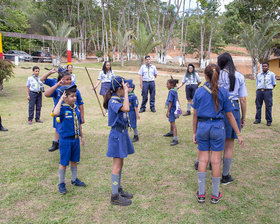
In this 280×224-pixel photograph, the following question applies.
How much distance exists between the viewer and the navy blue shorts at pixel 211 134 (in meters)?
3.41

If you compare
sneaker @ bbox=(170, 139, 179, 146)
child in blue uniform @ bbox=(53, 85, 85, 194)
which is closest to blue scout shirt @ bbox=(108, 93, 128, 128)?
child in blue uniform @ bbox=(53, 85, 85, 194)

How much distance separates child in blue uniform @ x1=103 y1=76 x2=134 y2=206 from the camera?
11.4ft

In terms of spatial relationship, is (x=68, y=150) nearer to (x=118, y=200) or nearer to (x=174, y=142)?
(x=118, y=200)

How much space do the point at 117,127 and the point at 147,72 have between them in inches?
246

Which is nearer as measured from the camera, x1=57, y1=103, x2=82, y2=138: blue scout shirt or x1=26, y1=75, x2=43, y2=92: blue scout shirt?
x1=57, y1=103, x2=82, y2=138: blue scout shirt

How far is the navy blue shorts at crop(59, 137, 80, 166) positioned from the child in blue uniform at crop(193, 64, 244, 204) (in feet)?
5.75

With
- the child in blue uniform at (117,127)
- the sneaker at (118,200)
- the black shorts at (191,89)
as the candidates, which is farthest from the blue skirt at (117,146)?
the black shorts at (191,89)

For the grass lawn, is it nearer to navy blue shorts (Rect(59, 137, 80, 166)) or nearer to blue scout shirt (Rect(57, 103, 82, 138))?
navy blue shorts (Rect(59, 137, 80, 166))

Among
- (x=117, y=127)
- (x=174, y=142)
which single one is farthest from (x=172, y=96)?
(x=117, y=127)

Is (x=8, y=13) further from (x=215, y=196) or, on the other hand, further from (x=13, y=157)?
(x=215, y=196)

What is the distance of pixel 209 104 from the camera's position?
11.2 feet

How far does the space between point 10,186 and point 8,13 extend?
15.6 metres

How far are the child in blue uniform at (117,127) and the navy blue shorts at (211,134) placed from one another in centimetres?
98

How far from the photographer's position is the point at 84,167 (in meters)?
4.92
